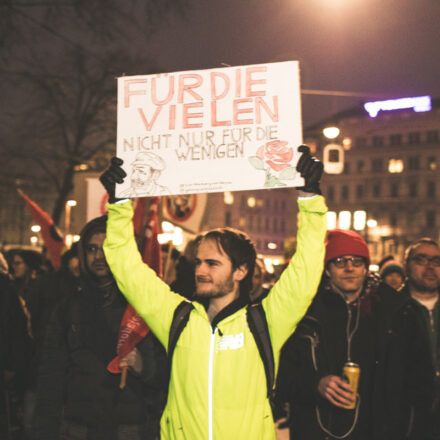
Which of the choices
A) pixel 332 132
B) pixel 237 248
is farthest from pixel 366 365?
pixel 332 132

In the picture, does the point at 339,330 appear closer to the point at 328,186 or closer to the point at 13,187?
the point at 13,187

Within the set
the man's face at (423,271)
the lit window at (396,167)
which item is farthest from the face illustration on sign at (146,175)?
the lit window at (396,167)

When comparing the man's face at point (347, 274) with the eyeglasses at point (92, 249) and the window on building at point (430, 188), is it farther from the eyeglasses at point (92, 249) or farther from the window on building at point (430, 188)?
the window on building at point (430, 188)

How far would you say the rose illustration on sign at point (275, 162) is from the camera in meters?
3.22

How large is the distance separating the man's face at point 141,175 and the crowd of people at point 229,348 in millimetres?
99

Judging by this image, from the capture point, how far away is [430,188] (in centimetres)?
7806

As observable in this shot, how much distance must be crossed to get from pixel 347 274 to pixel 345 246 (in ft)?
0.63

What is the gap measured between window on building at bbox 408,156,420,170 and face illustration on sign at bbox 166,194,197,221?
244 feet

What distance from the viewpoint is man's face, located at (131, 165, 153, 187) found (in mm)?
3352

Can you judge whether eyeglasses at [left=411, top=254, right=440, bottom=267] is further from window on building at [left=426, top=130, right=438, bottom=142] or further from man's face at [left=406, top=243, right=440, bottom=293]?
window on building at [left=426, top=130, right=438, bottom=142]

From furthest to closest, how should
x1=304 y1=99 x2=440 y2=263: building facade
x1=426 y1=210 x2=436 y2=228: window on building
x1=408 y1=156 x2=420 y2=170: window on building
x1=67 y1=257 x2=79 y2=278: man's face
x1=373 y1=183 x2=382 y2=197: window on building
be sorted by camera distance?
x1=373 y1=183 x2=382 y2=197: window on building
x1=408 y1=156 x2=420 y2=170: window on building
x1=304 y1=99 x2=440 y2=263: building facade
x1=426 y1=210 x2=436 y2=228: window on building
x1=67 y1=257 x2=79 y2=278: man's face

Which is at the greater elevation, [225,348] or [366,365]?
[225,348]

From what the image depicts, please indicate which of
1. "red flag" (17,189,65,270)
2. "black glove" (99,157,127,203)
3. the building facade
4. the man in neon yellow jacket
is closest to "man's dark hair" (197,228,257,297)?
the man in neon yellow jacket

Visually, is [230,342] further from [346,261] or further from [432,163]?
[432,163]
